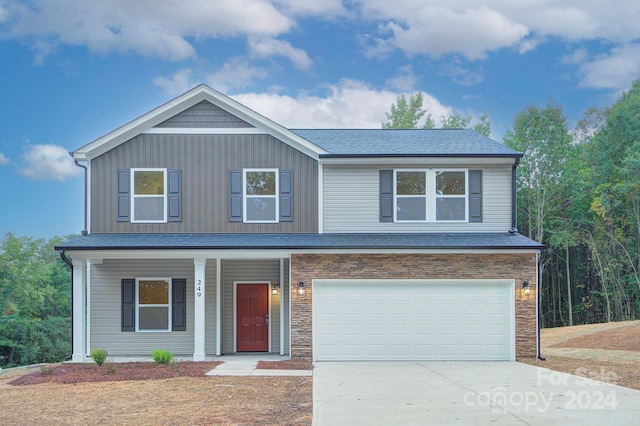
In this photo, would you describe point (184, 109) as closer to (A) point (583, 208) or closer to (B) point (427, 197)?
(B) point (427, 197)

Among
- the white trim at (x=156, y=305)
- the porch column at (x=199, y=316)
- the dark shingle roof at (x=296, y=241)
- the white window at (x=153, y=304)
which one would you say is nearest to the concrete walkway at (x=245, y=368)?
the porch column at (x=199, y=316)

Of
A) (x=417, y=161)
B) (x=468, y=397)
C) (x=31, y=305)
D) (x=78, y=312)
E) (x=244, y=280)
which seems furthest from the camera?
(x=31, y=305)

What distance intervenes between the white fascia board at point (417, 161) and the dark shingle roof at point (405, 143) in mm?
135

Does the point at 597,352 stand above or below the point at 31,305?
above

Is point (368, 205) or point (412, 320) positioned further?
point (368, 205)

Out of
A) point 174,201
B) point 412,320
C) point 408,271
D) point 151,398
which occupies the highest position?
point 174,201

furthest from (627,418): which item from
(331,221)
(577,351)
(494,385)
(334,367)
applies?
(577,351)

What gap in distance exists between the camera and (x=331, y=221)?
15656mm

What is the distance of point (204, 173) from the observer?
15742 millimetres

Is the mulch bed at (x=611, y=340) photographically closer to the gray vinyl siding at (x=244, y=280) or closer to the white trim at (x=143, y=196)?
the gray vinyl siding at (x=244, y=280)

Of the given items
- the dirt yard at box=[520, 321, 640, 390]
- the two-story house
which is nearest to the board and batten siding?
the two-story house

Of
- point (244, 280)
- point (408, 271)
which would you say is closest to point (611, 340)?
point (408, 271)

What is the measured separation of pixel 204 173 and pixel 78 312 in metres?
4.49

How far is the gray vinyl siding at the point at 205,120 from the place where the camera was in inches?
623
